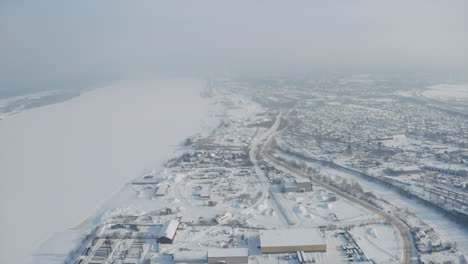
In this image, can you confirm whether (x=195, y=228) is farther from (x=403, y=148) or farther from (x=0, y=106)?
(x=0, y=106)

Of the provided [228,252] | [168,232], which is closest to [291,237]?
[228,252]

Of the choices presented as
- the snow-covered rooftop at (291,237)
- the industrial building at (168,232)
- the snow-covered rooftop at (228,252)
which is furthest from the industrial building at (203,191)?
the snow-covered rooftop at (228,252)

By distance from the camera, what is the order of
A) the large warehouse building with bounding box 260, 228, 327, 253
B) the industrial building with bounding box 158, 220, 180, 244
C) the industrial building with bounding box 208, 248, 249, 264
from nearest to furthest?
the industrial building with bounding box 208, 248, 249, 264 → the large warehouse building with bounding box 260, 228, 327, 253 → the industrial building with bounding box 158, 220, 180, 244

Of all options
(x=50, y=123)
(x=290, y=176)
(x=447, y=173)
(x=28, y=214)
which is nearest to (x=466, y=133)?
(x=447, y=173)

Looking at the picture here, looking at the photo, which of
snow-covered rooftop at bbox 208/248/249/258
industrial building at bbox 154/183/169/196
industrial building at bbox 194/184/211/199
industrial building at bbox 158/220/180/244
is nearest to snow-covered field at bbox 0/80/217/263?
industrial building at bbox 154/183/169/196

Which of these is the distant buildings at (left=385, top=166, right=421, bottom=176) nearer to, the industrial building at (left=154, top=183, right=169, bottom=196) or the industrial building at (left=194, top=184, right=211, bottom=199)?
the industrial building at (left=194, top=184, right=211, bottom=199)

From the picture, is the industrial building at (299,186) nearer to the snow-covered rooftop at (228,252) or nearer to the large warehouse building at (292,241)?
the large warehouse building at (292,241)
